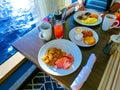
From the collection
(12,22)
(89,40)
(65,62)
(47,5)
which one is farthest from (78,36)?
(12,22)

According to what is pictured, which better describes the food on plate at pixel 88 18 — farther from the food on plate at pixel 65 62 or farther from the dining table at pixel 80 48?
the food on plate at pixel 65 62

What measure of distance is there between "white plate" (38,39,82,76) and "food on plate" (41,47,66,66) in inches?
0.8

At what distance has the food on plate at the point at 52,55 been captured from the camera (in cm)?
75

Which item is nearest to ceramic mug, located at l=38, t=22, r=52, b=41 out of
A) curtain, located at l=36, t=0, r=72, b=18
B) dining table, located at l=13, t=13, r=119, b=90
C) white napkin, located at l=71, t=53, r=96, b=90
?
dining table, located at l=13, t=13, r=119, b=90

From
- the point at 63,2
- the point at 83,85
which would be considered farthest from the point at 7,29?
the point at 83,85

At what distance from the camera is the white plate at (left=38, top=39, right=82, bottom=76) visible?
706mm

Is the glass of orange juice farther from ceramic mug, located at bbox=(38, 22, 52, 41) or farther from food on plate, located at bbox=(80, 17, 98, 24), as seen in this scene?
food on plate, located at bbox=(80, 17, 98, 24)

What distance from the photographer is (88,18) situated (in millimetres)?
1032

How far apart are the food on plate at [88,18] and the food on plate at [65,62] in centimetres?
36

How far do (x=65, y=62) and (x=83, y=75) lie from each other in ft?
0.42

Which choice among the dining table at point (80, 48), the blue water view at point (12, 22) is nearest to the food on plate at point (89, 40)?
the dining table at point (80, 48)

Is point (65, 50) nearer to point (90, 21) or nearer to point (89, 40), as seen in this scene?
point (89, 40)

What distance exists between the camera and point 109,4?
1149mm

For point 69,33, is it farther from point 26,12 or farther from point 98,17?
point 26,12
